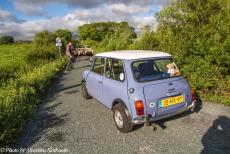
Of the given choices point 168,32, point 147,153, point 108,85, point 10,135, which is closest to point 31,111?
point 10,135

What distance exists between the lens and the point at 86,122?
19.3ft

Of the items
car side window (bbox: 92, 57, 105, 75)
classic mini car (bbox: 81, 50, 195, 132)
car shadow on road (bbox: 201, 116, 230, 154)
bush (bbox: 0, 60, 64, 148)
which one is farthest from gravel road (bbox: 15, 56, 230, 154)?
car side window (bbox: 92, 57, 105, 75)

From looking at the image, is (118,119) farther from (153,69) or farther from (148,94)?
(153,69)

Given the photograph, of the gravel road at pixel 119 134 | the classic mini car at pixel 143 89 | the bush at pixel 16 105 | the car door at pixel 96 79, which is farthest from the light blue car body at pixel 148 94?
the bush at pixel 16 105

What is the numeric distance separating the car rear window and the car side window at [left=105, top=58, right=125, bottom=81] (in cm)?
33

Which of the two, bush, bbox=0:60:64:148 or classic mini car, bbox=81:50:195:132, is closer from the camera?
classic mini car, bbox=81:50:195:132

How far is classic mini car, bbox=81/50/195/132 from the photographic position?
15.1 feet

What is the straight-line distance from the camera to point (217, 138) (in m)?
4.62

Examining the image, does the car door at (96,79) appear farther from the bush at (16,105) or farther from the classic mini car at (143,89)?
the bush at (16,105)

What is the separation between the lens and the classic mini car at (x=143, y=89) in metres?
4.59

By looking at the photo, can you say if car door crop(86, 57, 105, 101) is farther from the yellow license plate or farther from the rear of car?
the yellow license plate

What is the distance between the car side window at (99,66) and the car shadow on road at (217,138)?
9.95 ft

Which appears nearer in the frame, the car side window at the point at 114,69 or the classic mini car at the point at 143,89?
the classic mini car at the point at 143,89

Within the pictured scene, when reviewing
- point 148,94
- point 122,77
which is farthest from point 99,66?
point 148,94
